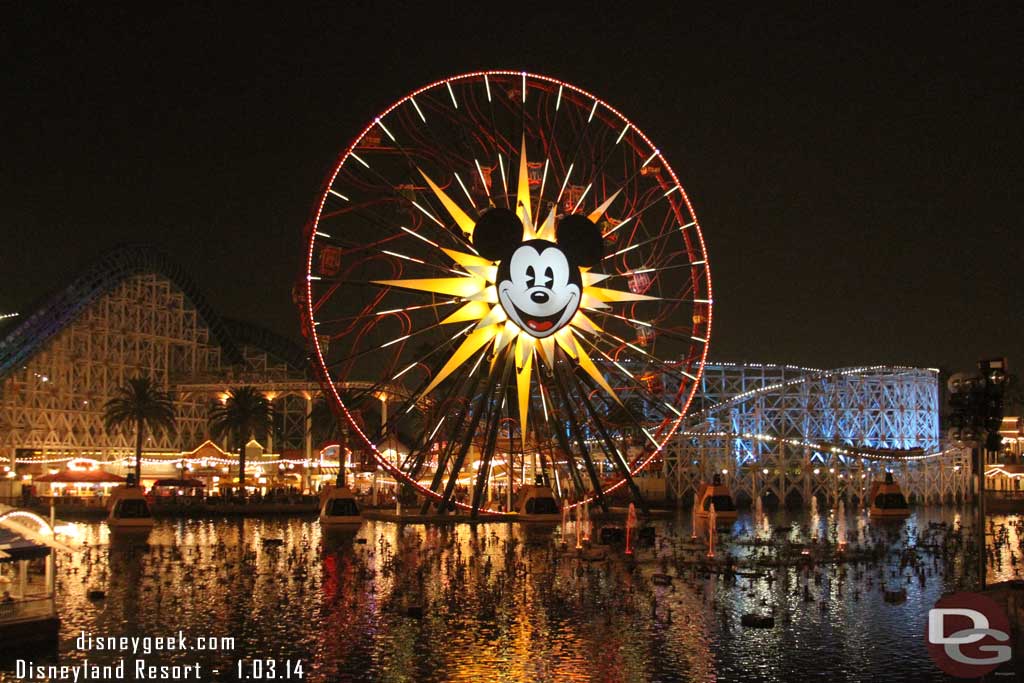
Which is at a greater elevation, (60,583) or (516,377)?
(516,377)

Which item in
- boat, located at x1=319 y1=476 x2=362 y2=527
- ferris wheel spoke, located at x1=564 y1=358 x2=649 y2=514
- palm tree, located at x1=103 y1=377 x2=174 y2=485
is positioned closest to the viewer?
ferris wheel spoke, located at x1=564 y1=358 x2=649 y2=514

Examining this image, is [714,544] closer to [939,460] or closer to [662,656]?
[662,656]

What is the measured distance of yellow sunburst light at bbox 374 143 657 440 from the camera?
44156mm

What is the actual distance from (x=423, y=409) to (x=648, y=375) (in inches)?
370

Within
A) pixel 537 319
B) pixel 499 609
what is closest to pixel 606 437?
pixel 537 319

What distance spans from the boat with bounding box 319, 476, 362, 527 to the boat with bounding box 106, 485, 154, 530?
7.87 m

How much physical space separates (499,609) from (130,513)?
3090cm

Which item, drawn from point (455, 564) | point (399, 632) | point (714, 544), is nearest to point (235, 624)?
point (399, 632)

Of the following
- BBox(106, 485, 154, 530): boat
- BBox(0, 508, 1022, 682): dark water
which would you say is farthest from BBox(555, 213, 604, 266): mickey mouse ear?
BBox(106, 485, 154, 530): boat

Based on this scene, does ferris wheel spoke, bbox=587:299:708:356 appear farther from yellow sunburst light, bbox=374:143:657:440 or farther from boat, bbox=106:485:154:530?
boat, bbox=106:485:154:530

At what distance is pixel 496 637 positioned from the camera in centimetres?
2567

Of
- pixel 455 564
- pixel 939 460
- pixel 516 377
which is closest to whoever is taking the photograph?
pixel 455 564

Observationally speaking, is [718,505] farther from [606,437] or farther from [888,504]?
[888,504]

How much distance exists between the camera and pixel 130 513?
55.4 metres
